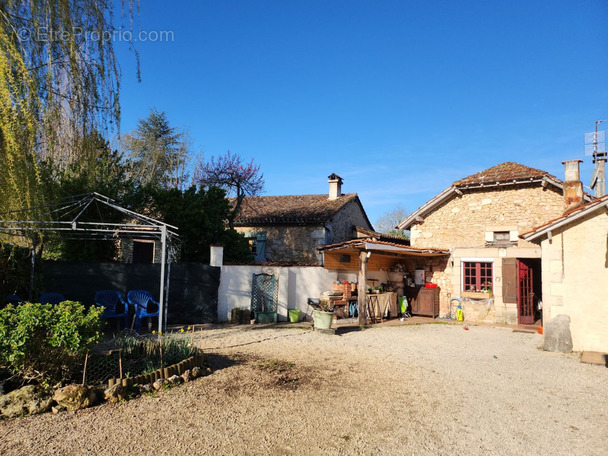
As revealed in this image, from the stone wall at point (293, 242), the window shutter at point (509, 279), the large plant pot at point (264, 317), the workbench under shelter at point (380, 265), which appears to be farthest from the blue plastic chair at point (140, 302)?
the window shutter at point (509, 279)

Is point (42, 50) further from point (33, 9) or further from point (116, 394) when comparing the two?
point (116, 394)

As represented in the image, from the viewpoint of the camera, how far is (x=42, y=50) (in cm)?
539

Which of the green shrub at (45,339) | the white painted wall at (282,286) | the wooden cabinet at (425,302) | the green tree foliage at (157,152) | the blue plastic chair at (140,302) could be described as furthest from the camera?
the green tree foliage at (157,152)

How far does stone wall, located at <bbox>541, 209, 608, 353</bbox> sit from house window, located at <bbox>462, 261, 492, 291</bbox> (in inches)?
172

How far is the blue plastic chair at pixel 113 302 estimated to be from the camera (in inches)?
373

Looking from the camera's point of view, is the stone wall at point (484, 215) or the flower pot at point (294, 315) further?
the stone wall at point (484, 215)

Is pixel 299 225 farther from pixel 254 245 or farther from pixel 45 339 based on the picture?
pixel 45 339

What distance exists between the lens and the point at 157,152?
86.0 feet

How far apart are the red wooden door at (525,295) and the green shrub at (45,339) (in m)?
11.9

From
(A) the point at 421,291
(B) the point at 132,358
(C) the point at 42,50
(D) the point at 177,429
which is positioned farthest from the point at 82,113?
(A) the point at 421,291

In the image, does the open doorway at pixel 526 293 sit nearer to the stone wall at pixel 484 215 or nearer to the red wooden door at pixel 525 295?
the red wooden door at pixel 525 295

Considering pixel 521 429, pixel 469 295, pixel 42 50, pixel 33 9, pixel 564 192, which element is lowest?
pixel 521 429

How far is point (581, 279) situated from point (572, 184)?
3.95 metres

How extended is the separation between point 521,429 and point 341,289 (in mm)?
8379
